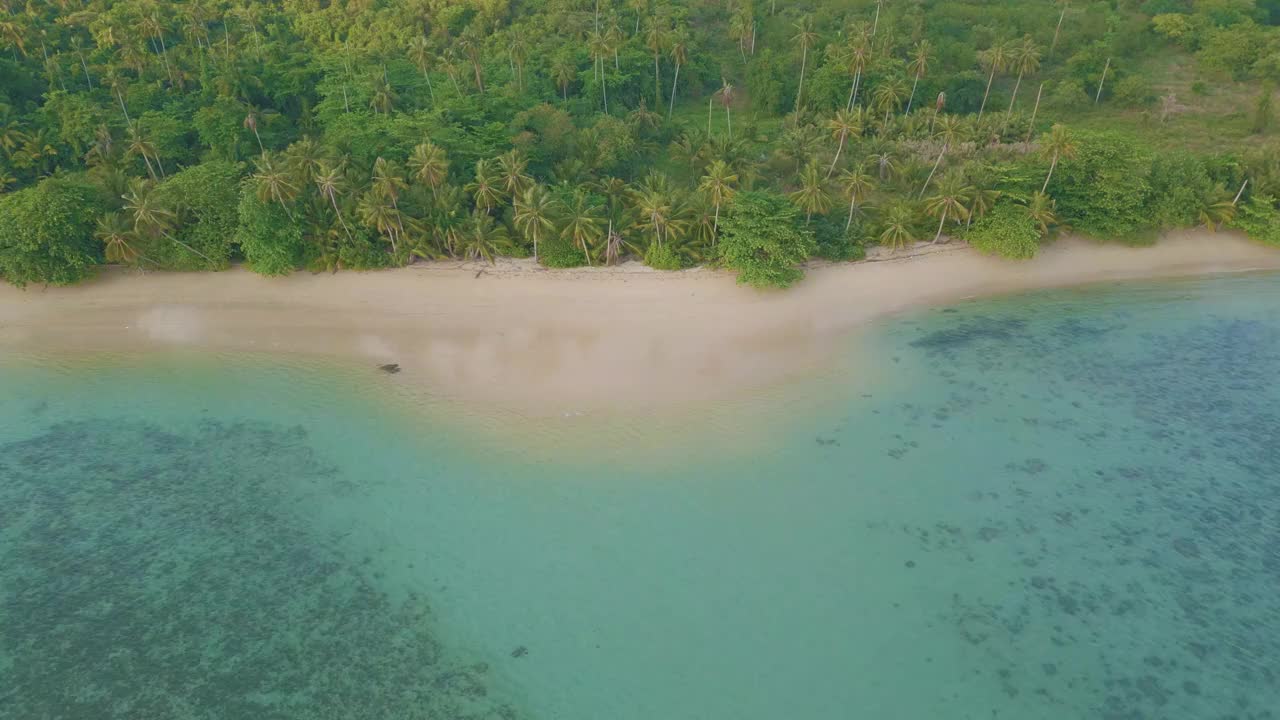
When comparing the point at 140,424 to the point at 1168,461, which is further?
the point at 140,424

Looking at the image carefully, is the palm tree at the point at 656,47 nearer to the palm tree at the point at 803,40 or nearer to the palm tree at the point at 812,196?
the palm tree at the point at 803,40

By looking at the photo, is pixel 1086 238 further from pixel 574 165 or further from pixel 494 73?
pixel 494 73

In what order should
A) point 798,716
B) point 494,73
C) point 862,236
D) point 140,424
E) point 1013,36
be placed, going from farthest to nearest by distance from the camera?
point 1013,36
point 494,73
point 862,236
point 140,424
point 798,716

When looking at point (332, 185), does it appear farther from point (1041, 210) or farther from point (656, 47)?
point (1041, 210)

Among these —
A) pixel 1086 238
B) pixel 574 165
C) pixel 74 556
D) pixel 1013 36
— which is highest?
pixel 1013 36

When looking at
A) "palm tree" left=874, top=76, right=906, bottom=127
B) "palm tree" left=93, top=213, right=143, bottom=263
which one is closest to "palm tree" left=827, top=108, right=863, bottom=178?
"palm tree" left=874, top=76, right=906, bottom=127

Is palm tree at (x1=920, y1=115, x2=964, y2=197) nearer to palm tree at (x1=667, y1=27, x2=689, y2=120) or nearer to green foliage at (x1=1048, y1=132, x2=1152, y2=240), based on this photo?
green foliage at (x1=1048, y1=132, x2=1152, y2=240)

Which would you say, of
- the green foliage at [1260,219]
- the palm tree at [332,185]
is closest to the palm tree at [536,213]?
the palm tree at [332,185]

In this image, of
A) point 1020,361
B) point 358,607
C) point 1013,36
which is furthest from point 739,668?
point 1013,36
